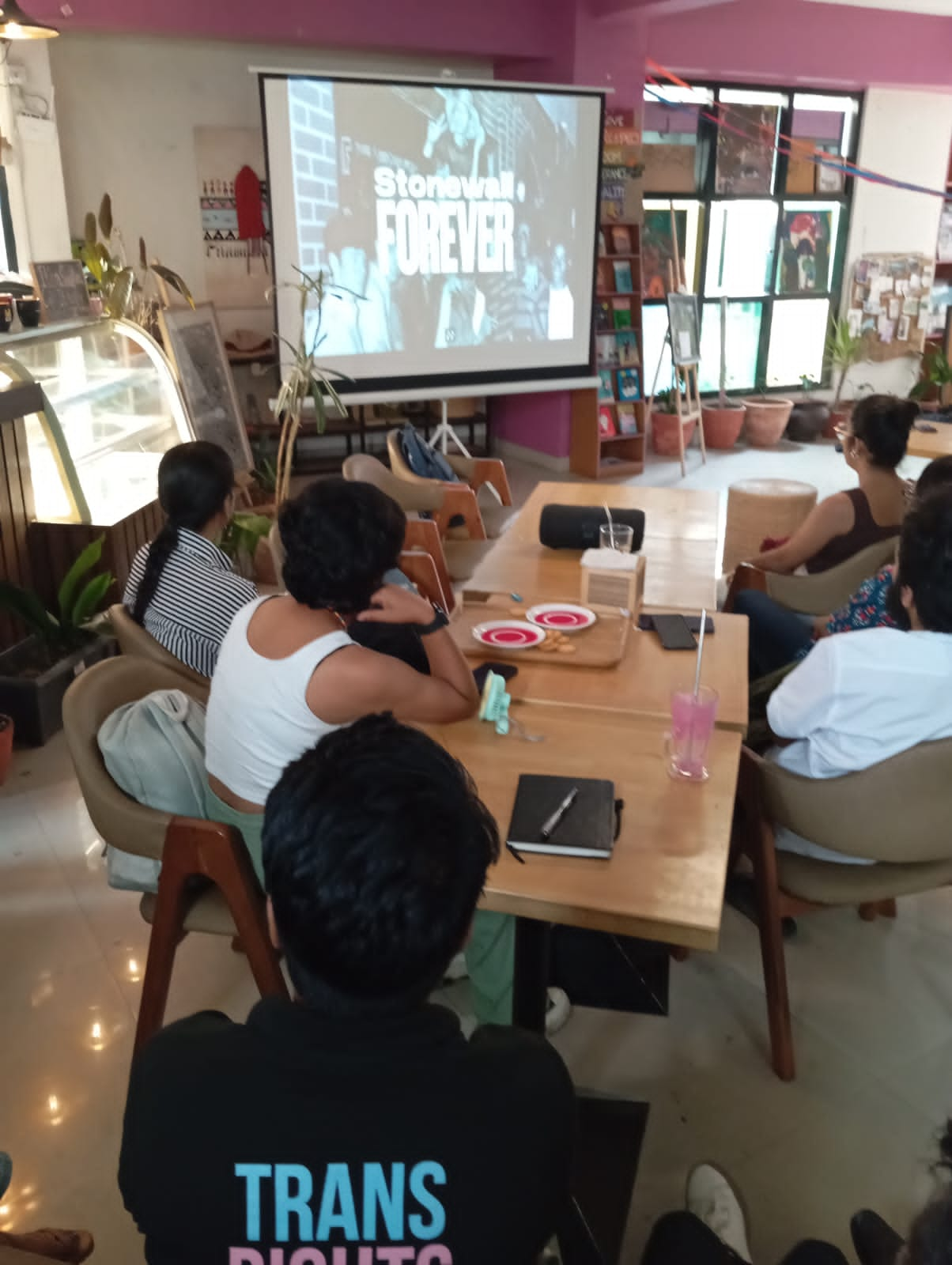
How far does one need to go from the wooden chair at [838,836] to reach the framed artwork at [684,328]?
552cm

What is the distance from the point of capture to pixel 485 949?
1757 millimetres

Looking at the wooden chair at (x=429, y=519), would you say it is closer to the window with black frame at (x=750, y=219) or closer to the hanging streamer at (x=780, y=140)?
the window with black frame at (x=750, y=219)


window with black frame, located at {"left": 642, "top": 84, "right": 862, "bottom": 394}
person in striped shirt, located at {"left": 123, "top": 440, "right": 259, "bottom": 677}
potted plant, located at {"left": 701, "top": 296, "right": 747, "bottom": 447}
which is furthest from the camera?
potted plant, located at {"left": 701, "top": 296, "right": 747, "bottom": 447}

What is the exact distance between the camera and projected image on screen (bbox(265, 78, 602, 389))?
5.25m

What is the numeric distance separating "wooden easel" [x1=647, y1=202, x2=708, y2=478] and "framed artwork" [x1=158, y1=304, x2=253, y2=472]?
2932mm

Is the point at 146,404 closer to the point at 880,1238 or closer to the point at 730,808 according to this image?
the point at 730,808

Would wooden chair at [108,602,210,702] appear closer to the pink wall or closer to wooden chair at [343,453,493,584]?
wooden chair at [343,453,493,584]

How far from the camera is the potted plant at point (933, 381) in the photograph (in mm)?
7922

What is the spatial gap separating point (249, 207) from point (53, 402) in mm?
2796

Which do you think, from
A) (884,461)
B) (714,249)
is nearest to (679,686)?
(884,461)

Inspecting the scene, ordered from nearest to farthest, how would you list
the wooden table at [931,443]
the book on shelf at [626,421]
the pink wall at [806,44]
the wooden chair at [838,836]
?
the wooden chair at [838,836] → the wooden table at [931,443] → the pink wall at [806,44] → the book on shelf at [626,421]

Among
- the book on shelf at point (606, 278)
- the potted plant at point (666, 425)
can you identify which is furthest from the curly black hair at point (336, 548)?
the potted plant at point (666, 425)

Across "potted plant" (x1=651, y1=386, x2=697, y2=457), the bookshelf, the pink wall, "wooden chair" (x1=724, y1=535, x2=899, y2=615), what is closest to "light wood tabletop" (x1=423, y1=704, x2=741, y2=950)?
"wooden chair" (x1=724, y1=535, x2=899, y2=615)

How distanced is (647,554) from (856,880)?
1.39 metres
